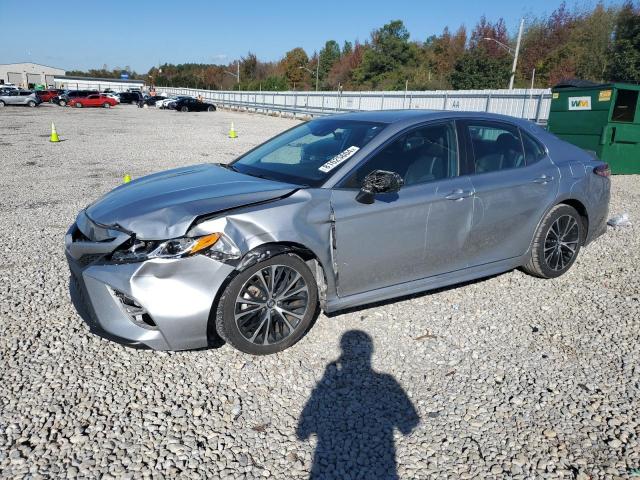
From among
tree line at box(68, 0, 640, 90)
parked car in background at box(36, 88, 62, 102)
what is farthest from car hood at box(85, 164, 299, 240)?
parked car in background at box(36, 88, 62, 102)

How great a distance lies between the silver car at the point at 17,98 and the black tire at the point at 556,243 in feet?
158

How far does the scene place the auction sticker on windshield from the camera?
12.2 feet

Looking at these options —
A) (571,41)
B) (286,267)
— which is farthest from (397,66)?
(286,267)

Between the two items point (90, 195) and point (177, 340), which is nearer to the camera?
point (177, 340)

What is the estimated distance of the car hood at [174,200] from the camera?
3143mm

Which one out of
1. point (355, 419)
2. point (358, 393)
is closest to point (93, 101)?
point (358, 393)

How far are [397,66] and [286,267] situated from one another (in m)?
74.9

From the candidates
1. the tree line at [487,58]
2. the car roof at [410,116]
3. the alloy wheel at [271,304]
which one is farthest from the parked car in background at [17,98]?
the alloy wheel at [271,304]

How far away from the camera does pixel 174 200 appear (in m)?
3.40

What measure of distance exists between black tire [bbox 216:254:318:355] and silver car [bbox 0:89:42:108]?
48.1 metres

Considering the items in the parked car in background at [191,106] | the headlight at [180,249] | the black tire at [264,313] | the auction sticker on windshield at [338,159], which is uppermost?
the auction sticker on windshield at [338,159]

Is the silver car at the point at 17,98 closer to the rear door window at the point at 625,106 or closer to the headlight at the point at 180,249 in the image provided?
the rear door window at the point at 625,106

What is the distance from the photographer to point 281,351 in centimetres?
352

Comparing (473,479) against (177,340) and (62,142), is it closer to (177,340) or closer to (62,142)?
(177,340)
